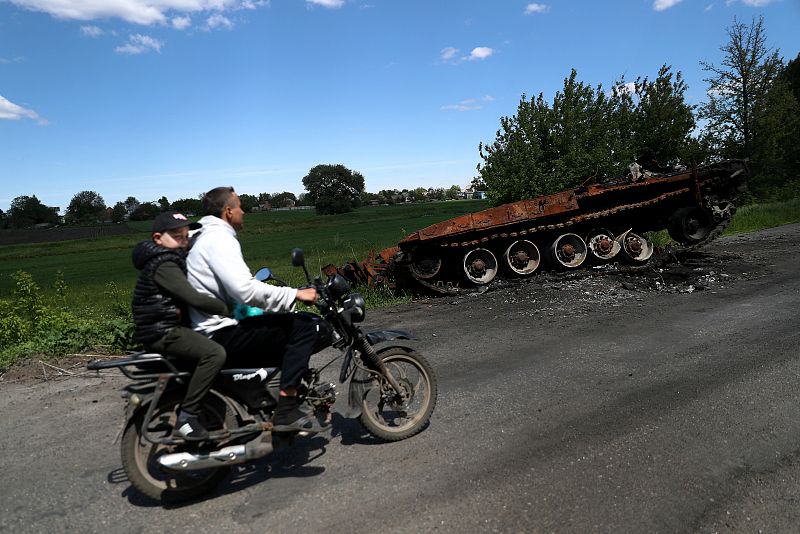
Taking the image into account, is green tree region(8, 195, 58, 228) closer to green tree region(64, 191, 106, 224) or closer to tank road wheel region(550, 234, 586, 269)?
green tree region(64, 191, 106, 224)

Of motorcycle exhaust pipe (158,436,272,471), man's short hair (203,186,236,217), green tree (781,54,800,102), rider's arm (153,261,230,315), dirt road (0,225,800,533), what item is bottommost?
dirt road (0,225,800,533)

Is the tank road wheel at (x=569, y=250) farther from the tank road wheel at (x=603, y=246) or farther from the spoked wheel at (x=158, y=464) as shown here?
the spoked wheel at (x=158, y=464)

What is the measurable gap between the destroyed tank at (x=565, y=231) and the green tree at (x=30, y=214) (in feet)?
274

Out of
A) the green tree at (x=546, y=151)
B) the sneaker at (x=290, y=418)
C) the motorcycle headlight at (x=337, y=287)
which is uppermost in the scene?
the green tree at (x=546, y=151)

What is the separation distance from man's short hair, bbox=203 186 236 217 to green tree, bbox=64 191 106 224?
87.7 meters

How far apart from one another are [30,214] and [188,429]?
92157 millimetres

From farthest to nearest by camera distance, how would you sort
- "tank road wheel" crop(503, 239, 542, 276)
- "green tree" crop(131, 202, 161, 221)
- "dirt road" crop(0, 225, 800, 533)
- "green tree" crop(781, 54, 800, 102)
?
"green tree" crop(131, 202, 161, 221), "green tree" crop(781, 54, 800, 102), "tank road wheel" crop(503, 239, 542, 276), "dirt road" crop(0, 225, 800, 533)

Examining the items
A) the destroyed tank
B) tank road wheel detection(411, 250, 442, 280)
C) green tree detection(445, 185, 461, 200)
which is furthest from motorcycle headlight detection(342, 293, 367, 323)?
green tree detection(445, 185, 461, 200)

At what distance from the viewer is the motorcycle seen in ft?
10.8

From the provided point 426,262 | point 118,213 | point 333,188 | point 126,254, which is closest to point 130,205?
point 118,213

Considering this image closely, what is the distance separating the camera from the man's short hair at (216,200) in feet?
11.3

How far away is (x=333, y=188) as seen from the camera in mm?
92625

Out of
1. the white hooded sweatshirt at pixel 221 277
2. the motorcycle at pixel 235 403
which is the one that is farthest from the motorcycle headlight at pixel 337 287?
the white hooded sweatshirt at pixel 221 277

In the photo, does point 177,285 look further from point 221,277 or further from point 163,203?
point 163,203
